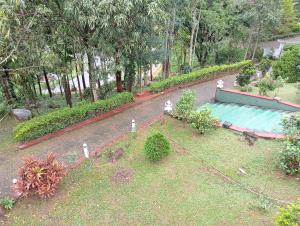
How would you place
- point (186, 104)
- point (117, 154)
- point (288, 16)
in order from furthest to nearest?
1. point (288, 16)
2. point (186, 104)
3. point (117, 154)

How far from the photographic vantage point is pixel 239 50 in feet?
83.1

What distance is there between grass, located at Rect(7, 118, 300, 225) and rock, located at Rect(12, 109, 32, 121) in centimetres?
468

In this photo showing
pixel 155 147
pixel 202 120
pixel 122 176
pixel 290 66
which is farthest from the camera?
pixel 290 66

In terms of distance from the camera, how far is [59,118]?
451 inches

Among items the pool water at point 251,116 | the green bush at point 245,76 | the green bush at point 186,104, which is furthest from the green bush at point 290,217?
the green bush at point 245,76

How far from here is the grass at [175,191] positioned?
7.40 meters

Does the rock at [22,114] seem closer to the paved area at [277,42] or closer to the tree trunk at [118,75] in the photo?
the tree trunk at [118,75]

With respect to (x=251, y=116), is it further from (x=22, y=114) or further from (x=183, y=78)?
(x=22, y=114)

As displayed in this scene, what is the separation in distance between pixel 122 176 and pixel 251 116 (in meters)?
6.43

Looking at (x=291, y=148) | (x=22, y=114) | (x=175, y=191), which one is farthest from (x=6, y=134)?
(x=291, y=148)

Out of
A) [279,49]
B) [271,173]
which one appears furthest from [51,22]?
[279,49]

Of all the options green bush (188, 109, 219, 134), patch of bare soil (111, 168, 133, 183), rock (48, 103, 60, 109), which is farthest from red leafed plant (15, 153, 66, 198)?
rock (48, 103, 60, 109)

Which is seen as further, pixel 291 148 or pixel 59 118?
pixel 59 118

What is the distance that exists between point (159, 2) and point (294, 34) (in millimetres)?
31308
